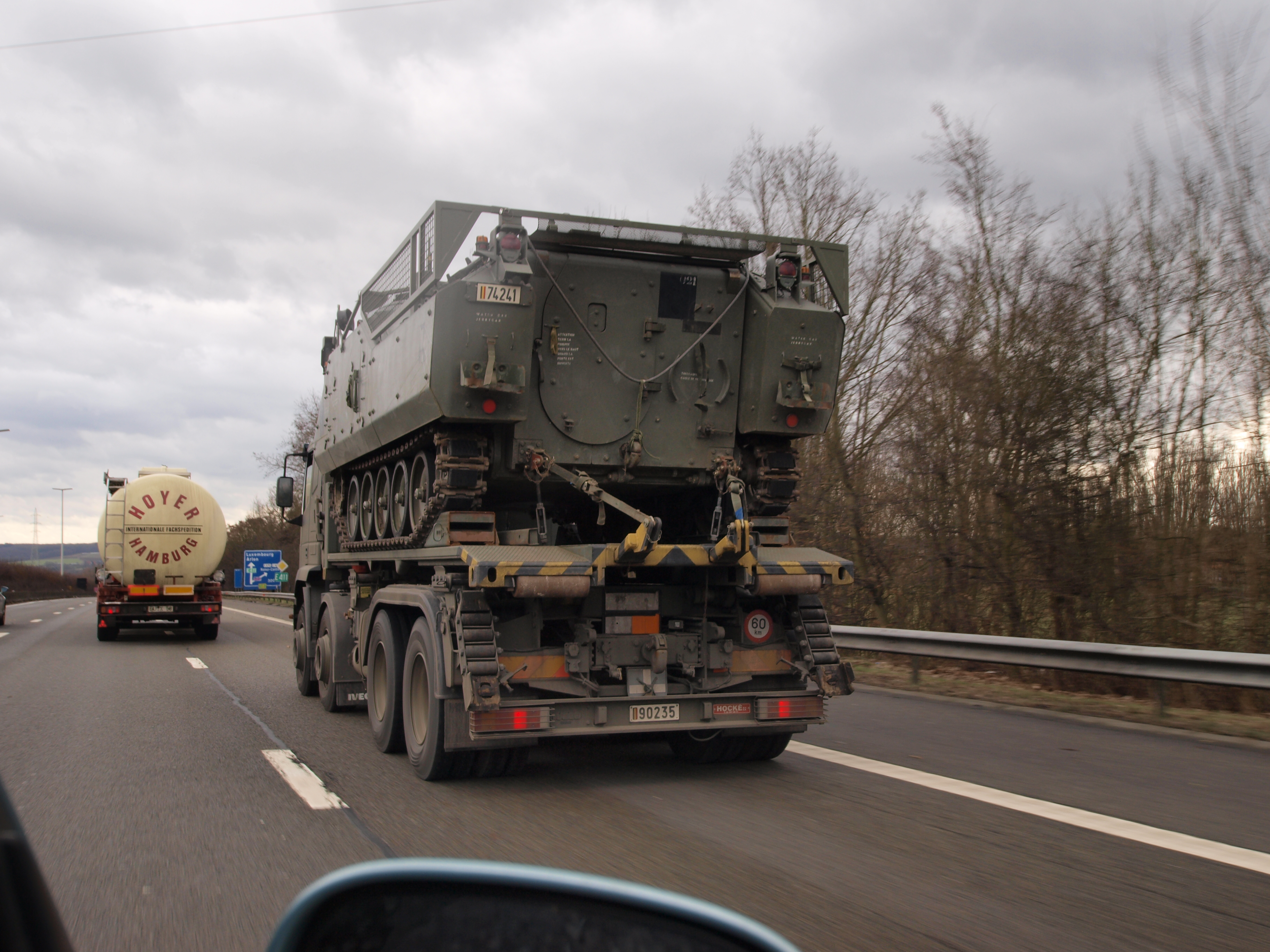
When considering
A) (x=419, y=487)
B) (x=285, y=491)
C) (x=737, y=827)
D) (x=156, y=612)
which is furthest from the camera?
(x=156, y=612)

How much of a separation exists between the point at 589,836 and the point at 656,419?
138 inches

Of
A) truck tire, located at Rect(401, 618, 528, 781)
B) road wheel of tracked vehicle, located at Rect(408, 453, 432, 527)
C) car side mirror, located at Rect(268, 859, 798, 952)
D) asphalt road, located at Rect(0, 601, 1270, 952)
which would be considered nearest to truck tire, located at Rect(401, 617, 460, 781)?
truck tire, located at Rect(401, 618, 528, 781)

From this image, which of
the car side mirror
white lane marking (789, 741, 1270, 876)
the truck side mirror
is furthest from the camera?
the truck side mirror

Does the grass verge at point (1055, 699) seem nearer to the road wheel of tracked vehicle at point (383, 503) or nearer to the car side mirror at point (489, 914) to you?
the road wheel of tracked vehicle at point (383, 503)

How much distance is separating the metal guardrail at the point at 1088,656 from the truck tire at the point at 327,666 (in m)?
4.80

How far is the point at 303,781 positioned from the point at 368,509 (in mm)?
3995

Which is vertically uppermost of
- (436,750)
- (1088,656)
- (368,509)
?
(368,509)

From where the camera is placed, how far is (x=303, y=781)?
6.84 meters

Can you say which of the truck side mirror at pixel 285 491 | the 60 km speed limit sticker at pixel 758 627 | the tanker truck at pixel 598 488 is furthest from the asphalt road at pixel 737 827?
the truck side mirror at pixel 285 491

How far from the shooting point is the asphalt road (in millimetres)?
4059

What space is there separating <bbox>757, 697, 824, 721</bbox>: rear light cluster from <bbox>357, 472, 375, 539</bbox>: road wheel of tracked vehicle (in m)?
4.73

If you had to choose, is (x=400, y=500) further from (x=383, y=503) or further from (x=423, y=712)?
(x=423, y=712)

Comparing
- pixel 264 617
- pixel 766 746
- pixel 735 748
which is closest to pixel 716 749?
pixel 735 748

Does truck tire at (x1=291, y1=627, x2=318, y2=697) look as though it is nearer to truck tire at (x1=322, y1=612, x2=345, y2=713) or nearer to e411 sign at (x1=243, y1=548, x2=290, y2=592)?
truck tire at (x1=322, y1=612, x2=345, y2=713)
